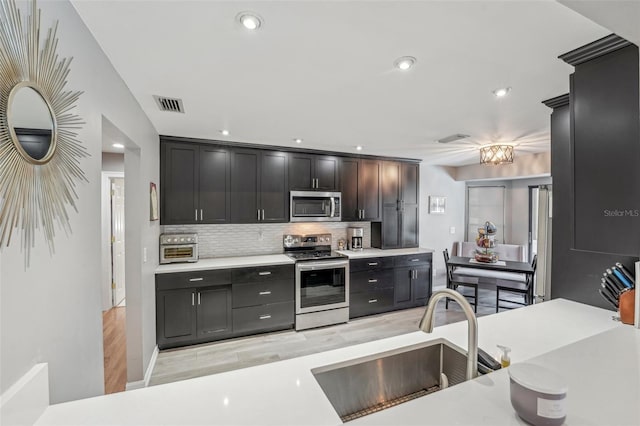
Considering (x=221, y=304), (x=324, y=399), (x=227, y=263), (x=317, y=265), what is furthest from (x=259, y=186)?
(x=324, y=399)

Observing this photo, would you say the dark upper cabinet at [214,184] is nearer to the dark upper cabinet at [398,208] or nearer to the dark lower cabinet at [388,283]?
the dark lower cabinet at [388,283]

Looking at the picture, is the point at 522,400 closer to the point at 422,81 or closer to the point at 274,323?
the point at 422,81

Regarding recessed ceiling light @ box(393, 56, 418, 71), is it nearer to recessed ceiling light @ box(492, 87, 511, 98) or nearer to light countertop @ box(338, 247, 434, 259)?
recessed ceiling light @ box(492, 87, 511, 98)

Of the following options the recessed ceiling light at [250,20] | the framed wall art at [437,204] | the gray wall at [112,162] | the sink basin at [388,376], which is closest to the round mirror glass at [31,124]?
the recessed ceiling light at [250,20]

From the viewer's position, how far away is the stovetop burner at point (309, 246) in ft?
13.9

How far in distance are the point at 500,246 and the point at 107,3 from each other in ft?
21.2

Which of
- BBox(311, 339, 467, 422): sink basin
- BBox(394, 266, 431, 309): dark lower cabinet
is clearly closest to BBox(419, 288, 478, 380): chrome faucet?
BBox(311, 339, 467, 422): sink basin

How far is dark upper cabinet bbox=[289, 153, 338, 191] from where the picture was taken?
4.13 meters

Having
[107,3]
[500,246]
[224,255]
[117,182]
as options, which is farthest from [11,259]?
[500,246]

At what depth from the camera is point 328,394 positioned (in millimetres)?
1301

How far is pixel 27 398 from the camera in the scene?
823mm

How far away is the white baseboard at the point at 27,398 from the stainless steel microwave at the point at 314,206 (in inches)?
127

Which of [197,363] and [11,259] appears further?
[197,363]

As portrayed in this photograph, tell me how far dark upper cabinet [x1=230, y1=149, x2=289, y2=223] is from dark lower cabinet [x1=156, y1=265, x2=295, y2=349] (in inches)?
29.9
